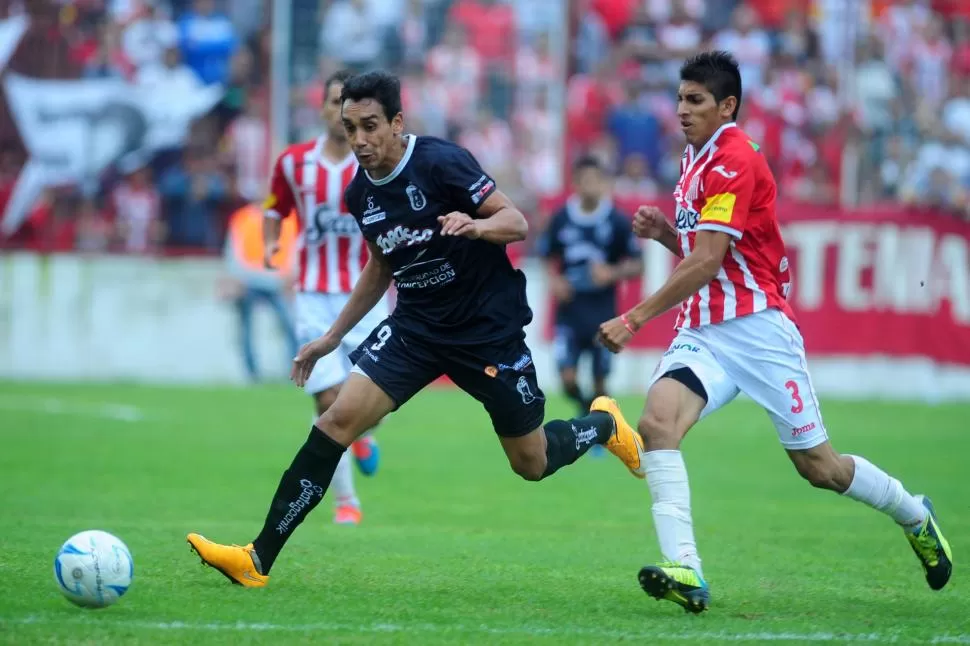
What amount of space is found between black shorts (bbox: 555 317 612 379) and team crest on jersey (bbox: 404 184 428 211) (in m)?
7.56

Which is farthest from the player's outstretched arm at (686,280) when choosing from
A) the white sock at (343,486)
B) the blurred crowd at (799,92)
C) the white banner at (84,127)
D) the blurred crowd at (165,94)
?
the white banner at (84,127)

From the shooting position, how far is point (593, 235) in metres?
14.2

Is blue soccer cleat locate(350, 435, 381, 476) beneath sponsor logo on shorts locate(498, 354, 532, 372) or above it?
beneath

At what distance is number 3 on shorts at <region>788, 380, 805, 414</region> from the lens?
22.6ft

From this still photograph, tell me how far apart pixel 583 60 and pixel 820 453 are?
1563cm

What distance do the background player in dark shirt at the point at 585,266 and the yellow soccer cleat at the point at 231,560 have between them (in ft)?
25.2

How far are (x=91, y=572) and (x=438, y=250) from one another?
2.22m

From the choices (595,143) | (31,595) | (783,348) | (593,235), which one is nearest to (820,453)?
(783,348)

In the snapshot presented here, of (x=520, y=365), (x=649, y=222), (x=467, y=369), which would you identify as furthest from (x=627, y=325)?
(x=467, y=369)

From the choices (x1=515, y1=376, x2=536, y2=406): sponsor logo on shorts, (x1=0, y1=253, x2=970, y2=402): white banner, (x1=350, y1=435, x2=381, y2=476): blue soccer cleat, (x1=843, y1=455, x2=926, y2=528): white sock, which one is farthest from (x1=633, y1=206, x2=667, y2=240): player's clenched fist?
A: (x1=0, y1=253, x2=970, y2=402): white banner

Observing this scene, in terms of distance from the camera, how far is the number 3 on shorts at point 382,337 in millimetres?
7189

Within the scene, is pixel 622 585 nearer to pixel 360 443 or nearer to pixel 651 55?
pixel 360 443

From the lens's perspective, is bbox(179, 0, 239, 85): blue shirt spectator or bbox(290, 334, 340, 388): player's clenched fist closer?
bbox(290, 334, 340, 388): player's clenched fist

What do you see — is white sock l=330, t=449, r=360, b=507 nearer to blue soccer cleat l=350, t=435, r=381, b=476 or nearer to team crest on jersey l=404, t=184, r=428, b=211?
blue soccer cleat l=350, t=435, r=381, b=476
